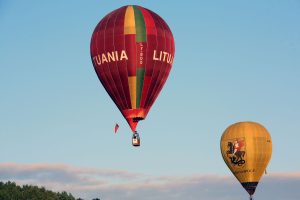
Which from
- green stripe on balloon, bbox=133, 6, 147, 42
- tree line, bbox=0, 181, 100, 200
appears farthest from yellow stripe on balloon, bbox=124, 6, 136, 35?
tree line, bbox=0, 181, 100, 200

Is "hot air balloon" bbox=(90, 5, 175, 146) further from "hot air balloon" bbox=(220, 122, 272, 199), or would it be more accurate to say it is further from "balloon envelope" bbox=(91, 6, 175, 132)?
"hot air balloon" bbox=(220, 122, 272, 199)

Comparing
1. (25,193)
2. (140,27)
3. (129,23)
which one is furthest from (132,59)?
(25,193)

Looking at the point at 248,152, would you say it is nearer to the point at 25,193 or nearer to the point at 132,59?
the point at 132,59

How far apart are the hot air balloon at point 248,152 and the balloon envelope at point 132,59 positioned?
2436cm

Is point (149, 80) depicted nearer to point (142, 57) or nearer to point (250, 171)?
point (142, 57)

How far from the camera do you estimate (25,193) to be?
130m

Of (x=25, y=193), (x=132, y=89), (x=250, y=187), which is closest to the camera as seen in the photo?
(x=132, y=89)

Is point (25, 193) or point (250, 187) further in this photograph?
point (25, 193)

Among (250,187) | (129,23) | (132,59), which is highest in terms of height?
(129,23)

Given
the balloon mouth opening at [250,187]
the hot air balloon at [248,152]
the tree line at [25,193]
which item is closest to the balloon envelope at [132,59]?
the hot air balloon at [248,152]

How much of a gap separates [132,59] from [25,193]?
2492 inches

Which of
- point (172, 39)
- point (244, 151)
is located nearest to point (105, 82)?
point (172, 39)

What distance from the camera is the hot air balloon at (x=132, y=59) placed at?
236 feet

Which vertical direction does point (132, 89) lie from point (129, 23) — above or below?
below
